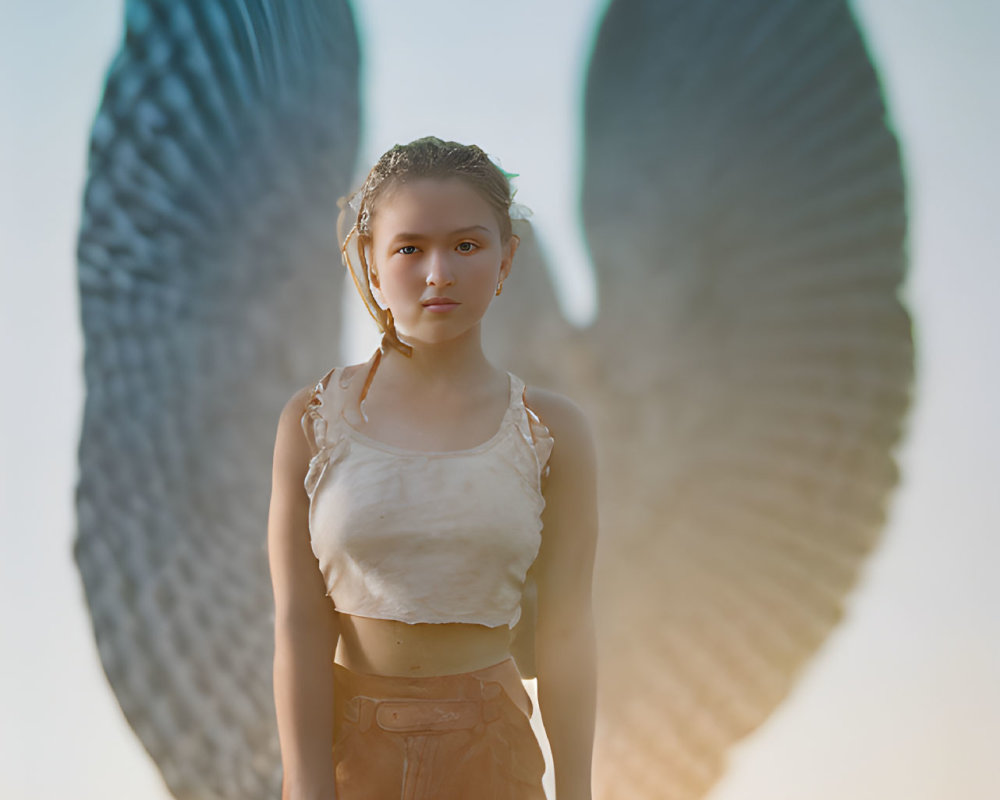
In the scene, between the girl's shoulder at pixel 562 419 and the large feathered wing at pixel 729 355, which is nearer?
the girl's shoulder at pixel 562 419

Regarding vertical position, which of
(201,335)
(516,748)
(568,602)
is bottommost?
(516,748)

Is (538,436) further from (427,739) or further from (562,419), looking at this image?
(427,739)

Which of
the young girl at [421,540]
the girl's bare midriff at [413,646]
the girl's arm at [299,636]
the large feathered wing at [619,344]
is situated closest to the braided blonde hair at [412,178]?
the young girl at [421,540]

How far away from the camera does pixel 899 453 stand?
1.04 metres

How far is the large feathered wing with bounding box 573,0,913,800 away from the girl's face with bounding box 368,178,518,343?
1.39 ft

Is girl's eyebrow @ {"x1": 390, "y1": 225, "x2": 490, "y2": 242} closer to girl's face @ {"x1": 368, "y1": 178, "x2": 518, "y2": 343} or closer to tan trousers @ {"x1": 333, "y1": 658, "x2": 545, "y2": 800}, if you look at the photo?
girl's face @ {"x1": 368, "y1": 178, "x2": 518, "y2": 343}

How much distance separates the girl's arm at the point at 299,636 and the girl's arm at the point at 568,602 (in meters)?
0.18

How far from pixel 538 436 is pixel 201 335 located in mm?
596

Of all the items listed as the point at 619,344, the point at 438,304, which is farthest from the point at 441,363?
the point at 619,344

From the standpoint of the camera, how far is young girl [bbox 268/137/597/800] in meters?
0.69

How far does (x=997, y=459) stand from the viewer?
3.36 ft

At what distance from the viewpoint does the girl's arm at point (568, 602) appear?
29.4 inches

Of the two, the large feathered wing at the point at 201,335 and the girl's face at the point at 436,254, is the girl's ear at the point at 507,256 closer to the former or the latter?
the girl's face at the point at 436,254

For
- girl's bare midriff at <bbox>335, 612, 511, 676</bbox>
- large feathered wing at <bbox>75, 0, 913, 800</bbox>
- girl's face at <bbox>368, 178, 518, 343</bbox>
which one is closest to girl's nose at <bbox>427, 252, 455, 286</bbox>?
girl's face at <bbox>368, 178, 518, 343</bbox>
